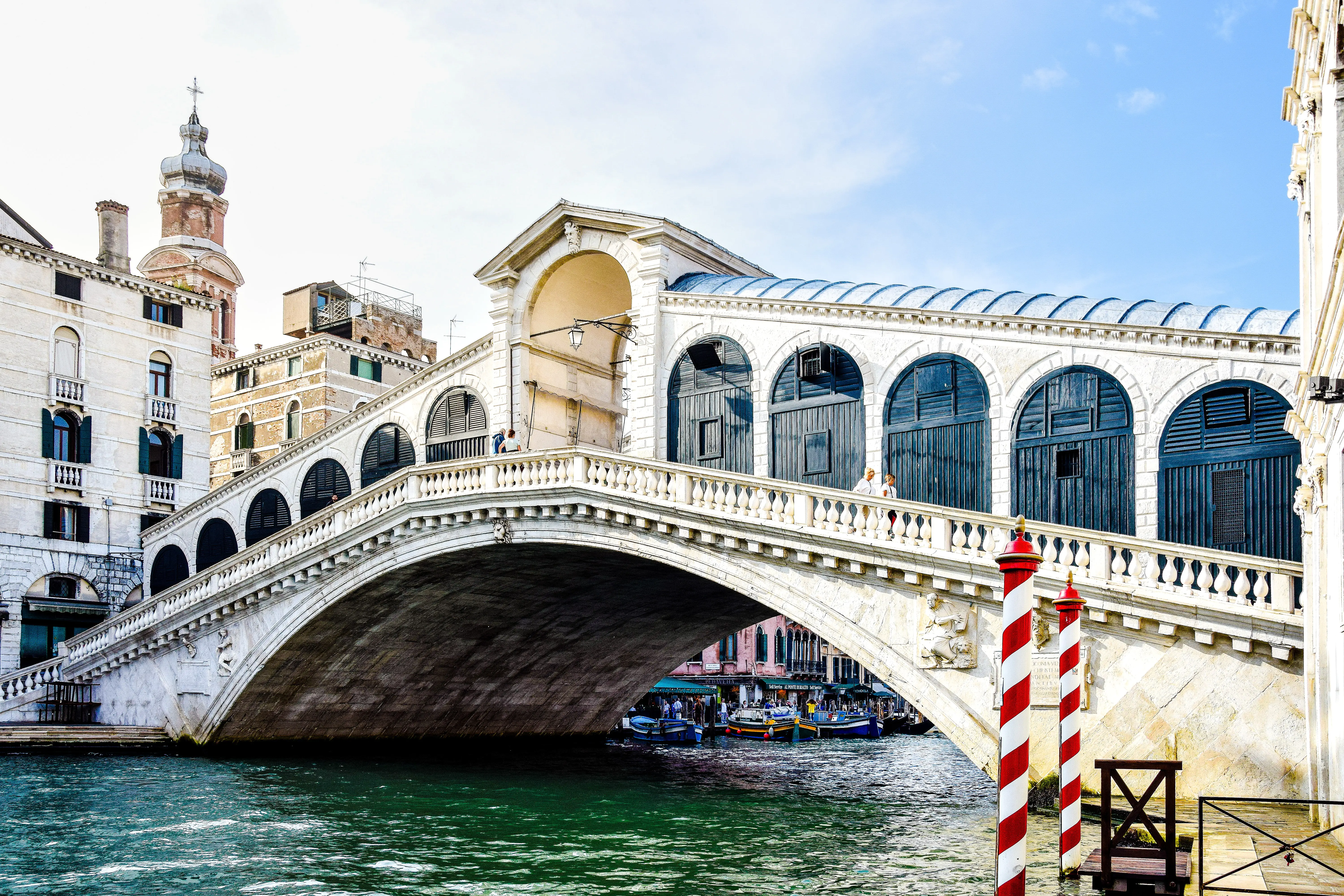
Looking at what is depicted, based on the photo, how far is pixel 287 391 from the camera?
146 ft

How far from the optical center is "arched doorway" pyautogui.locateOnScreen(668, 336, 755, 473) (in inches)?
938

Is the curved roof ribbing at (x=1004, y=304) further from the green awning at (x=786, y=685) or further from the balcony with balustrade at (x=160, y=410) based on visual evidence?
the green awning at (x=786, y=685)

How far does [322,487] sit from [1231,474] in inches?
841

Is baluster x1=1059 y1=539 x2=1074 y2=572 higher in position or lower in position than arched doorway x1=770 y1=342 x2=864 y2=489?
lower

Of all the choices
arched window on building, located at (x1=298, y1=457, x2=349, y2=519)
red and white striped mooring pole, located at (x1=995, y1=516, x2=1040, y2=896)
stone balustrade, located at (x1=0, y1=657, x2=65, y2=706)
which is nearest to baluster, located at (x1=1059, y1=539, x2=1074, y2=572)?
red and white striped mooring pole, located at (x1=995, y1=516, x2=1040, y2=896)

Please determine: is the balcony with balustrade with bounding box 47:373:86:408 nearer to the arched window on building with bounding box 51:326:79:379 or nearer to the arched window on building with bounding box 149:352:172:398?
the arched window on building with bounding box 51:326:79:379

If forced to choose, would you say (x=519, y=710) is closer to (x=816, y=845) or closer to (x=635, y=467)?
(x=635, y=467)

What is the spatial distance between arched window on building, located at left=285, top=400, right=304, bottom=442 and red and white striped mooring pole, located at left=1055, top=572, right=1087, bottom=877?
114ft

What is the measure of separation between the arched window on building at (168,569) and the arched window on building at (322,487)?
4.42 meters

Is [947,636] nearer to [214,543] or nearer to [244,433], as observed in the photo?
[214,543]

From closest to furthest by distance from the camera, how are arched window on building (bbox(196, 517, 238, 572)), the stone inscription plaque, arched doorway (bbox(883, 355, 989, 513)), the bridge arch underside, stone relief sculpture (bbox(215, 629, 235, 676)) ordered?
1. the stone inscription plaque
2. arched doorway (bbox(883, 355, 989, 513))
3. the bridge arch underside
4. stone relief sculpture (bbox(215, 629, 235, 676))
5. arched window on building (bbox(196, 517, 238, 572))

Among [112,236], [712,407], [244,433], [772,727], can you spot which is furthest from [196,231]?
[712,407]

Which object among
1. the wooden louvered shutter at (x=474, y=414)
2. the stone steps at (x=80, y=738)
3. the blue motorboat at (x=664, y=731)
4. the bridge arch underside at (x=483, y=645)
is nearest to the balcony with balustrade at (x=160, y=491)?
the stone steps at (x=80, y=738)

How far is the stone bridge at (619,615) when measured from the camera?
15.7m
